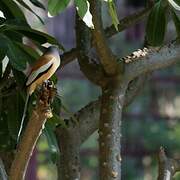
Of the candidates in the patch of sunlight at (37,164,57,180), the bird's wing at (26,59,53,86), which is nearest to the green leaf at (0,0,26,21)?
the bird's wing at (26,59,53,86)

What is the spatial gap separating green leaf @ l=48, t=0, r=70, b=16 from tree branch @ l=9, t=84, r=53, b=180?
0.39 ft

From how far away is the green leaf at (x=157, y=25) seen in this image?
56.7 inches

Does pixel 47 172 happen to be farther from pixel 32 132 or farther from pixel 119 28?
pixel 32 132

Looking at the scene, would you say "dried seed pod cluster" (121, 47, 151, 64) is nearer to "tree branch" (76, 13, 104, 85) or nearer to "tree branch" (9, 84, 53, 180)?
"tree branch" (76, 13, 104, 85)

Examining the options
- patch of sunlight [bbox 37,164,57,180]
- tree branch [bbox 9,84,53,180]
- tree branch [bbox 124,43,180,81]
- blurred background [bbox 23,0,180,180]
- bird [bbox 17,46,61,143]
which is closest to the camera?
tree branch [bbox 9,84,53,180]

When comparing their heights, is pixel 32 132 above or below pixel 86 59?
above

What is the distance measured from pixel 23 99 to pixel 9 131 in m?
0.08

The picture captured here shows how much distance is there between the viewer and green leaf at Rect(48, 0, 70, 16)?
1.06 metres

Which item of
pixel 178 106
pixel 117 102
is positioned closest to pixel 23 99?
pixel 117 102

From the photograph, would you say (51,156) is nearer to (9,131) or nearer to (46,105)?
(9,131)

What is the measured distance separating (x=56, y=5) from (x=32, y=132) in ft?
0.68

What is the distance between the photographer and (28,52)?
137cm

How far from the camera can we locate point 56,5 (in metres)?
1.06

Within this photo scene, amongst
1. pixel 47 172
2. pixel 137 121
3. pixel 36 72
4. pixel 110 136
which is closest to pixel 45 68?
pixel 36 72
